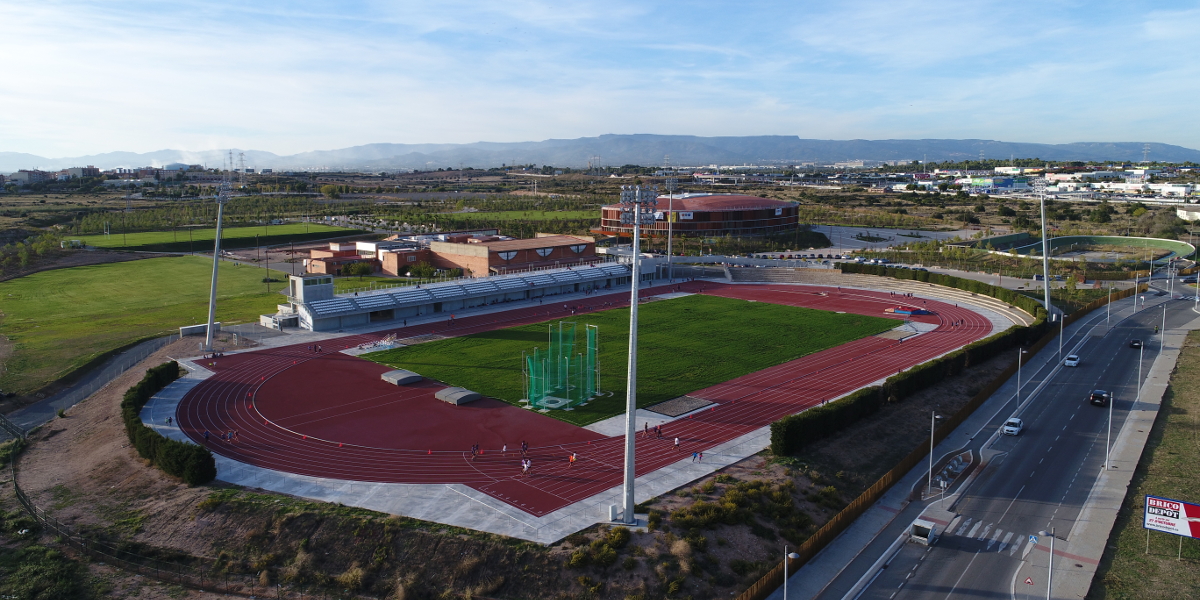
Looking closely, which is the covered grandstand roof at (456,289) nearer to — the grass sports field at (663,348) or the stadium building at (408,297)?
the stadium building at (408,297)

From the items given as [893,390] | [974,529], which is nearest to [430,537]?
[974,529]

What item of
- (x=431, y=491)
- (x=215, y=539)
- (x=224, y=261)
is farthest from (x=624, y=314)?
(x=224, y=261)

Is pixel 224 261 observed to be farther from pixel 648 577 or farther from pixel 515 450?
pixel 648 577

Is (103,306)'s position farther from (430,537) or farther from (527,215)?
(527,215)

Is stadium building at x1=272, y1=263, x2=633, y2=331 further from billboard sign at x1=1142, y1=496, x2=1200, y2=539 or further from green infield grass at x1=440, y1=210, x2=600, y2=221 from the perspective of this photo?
green infield grass at x1=440, y1=210, x2=600, y2=221

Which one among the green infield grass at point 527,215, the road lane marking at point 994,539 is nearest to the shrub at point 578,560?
the road lane marking at point 994,539

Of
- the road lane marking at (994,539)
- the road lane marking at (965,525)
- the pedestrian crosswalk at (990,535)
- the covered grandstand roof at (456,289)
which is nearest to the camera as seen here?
the pedestrian crosswalk at (990,535)
